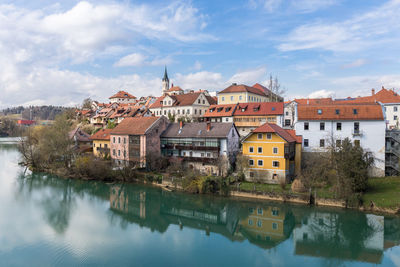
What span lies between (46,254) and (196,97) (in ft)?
115

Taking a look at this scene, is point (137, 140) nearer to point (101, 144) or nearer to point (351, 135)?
point (101, 144)

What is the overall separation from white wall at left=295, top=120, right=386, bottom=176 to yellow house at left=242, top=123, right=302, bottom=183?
1400 millimetres

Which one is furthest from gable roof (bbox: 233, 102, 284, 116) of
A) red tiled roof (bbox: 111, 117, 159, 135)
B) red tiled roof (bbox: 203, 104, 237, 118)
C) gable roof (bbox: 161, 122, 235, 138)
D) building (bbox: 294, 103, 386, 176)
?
red tiled roof (bbox: 111, 117, 159, 135)

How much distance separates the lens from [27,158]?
40.7 metres

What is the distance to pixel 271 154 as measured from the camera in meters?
27.8

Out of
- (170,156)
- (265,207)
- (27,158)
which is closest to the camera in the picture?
(265,207)

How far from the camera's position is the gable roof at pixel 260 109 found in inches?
1453

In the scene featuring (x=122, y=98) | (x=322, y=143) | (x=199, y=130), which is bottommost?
(x=322, y=143)

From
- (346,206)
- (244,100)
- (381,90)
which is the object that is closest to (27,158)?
(244,100)

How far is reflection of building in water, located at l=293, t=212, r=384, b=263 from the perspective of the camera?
17234 mm

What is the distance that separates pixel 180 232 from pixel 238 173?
34.4ft

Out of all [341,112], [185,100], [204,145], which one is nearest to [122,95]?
[185,100]

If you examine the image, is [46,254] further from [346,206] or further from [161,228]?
[346,206]

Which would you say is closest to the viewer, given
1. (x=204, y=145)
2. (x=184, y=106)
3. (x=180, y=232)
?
(x=180, y=232)
